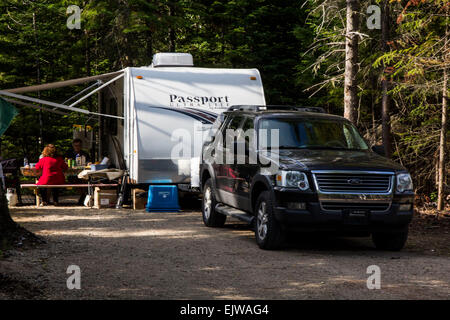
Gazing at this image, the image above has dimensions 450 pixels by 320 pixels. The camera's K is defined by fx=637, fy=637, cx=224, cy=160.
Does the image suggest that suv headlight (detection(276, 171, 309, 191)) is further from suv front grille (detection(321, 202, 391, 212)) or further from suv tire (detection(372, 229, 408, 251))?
suv tire (detection(372, 229, 408, 251))

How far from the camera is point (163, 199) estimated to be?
48.3ft

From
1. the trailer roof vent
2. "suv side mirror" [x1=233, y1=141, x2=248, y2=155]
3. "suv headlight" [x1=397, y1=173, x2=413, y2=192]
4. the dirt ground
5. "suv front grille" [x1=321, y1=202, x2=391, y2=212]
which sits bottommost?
the dirt ground

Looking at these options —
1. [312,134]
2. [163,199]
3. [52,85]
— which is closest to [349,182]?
[312,134]

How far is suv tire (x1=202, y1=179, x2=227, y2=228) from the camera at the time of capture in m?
11.8

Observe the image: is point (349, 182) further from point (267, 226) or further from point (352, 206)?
point (267, 226)

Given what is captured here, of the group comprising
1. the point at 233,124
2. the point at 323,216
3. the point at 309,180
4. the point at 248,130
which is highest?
the point at 233,124

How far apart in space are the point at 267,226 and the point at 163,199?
5.87 m

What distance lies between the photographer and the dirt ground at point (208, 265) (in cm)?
665

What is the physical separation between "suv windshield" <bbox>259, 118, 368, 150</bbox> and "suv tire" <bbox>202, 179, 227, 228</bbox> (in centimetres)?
202

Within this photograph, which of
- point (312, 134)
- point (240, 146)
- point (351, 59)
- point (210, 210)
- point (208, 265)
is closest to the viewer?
point (208, 265)

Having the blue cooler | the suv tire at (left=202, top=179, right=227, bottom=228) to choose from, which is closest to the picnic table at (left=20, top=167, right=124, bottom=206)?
the blue cooler

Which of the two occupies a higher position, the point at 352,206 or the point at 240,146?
the point at 240,146
